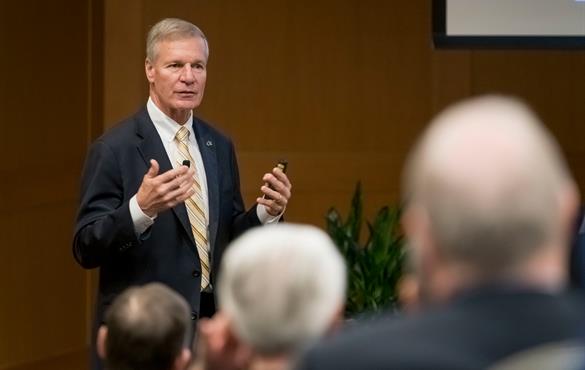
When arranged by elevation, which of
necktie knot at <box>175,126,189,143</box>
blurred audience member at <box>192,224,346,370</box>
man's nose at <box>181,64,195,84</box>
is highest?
man's nose at <box>181,64,195,84</box>

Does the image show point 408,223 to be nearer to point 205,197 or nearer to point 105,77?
point 205,197

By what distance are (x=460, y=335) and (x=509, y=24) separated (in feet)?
12.6

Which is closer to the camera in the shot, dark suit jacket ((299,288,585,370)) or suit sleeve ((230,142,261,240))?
dark suit jacket ((299,288,585,370))

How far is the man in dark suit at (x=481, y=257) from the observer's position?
1548 millimetres

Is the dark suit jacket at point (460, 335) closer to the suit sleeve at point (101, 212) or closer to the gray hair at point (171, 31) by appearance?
the suit sleeve at point (101, 212)

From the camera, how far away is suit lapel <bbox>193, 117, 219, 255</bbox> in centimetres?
420

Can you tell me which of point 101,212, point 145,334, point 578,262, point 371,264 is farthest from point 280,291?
point 371,264

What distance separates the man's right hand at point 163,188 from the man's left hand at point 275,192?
0.94 feet

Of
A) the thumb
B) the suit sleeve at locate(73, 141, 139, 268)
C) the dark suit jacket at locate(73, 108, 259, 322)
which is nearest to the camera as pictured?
the thumb

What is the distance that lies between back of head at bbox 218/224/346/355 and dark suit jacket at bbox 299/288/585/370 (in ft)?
0.81

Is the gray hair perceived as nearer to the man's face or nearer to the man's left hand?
the man's face

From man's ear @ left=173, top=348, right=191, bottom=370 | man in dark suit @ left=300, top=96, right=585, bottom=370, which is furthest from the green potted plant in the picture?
man in dark suit @ left=300, top=96, right=585, bottom=370

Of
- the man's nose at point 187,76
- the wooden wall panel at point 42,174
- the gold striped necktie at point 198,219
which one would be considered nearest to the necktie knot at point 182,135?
the gold striped necktie at point 198,219

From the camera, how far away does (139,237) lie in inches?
158
